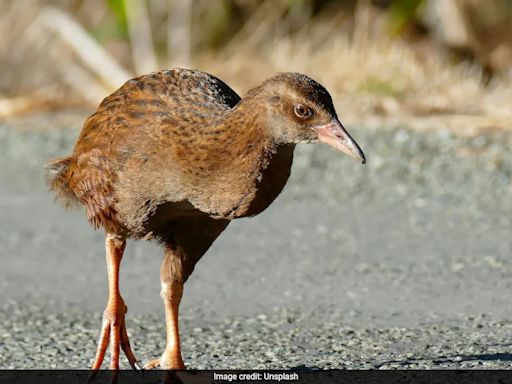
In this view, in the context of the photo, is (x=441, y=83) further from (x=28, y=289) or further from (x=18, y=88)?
(x=28, y=289)

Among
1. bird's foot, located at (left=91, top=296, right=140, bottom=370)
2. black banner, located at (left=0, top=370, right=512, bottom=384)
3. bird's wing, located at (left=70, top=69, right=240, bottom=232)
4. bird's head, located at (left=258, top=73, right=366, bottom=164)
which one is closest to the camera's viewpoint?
bird's head, located at (left=258, top=73, right=366, bottom=164)

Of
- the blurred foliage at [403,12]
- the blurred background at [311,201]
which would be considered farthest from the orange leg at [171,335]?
the blurred foliage at [403,12]

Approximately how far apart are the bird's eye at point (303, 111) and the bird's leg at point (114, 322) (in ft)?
4.74

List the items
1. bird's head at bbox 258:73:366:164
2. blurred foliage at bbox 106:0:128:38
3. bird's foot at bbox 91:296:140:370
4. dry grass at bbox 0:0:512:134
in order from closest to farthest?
bird's head at bbox 258:73:366:164 → bird's foot at bbox 91:296:140:370 → dry grass at bbox 0:0:512:134 → blurred foliage at bbox 106:0:128:38

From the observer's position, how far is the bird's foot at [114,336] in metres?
6.36

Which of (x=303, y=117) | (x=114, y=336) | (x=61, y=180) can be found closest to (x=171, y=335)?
(x=114, y=336)

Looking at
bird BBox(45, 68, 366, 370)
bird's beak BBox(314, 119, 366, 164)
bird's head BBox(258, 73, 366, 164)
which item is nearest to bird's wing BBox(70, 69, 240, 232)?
bird BBox(45, 68, 366, 370)

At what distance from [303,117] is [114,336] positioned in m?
1.74

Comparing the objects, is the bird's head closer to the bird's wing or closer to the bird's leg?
the bird's wing

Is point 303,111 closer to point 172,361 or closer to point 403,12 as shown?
point 172,361

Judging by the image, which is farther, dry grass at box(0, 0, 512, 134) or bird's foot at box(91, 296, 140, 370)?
dry grass at box(0, 0, 512, 134)

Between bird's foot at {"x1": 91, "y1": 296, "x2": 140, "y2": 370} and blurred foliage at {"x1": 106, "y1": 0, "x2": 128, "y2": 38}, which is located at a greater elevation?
blurred foliage at {"x1": 106, "y1": 0, "x2": 128, "y2": 38}

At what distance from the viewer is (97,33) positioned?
17.4 m

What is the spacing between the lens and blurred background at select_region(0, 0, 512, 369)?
7152 millimetres
